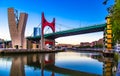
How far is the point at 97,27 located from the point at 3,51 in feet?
87.0

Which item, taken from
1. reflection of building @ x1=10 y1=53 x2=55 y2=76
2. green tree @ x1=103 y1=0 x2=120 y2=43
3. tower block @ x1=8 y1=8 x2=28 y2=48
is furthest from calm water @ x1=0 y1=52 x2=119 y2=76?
tower block @ x1=8 y1=8 x2=28 y2=48

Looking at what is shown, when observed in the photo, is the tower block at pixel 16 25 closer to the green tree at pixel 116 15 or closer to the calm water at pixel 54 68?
the calm water at pixel 54 68

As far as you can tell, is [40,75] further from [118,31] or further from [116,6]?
[116,6]

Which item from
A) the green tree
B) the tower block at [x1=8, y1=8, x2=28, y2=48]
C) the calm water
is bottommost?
the calm water

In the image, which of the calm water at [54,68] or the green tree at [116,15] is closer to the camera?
the green tree at [116,15]

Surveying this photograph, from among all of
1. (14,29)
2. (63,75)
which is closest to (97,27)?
(14,29)

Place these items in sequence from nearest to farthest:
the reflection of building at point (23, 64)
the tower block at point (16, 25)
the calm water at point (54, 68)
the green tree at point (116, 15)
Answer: the green tree at point (116, 15) → the calm water at point (54, 68) → the reflection of building at point (23, 64) → the tower block at point (16, 25)

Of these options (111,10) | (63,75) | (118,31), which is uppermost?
(111,10)

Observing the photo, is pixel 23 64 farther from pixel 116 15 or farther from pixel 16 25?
pixel 16 25

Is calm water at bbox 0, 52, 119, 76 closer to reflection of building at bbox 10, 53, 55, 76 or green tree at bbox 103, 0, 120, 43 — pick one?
reflection of building at bbox 10, 53, 55, 76

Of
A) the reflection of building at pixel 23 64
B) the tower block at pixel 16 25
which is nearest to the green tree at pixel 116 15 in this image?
the reflection of building at pixel 23 64

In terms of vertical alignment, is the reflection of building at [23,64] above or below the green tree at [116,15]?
below

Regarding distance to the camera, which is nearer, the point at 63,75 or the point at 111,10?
the point at 111,10

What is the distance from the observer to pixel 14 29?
84.3m
